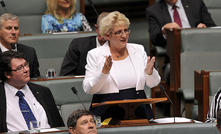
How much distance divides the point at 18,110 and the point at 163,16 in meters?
1.31

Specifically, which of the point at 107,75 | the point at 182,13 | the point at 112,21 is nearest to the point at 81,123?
the point at 107,75

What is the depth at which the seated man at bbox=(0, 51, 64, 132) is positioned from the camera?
158 cm

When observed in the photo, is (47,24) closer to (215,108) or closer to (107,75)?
(107,75)

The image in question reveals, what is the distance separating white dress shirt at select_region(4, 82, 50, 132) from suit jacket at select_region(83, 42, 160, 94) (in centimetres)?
21

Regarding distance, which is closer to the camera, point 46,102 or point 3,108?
point 3,108

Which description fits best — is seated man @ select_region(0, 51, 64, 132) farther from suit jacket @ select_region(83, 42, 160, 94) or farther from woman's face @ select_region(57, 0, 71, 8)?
woman's face @ select_region(57, 0, 71, 8)

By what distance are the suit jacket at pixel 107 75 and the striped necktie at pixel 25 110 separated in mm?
240

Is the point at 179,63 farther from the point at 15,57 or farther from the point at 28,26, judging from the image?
the point at 28,26

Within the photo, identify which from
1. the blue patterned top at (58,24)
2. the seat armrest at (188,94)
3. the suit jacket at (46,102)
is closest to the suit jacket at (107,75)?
the suit jacket at (46,102)

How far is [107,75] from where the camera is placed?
1524mm

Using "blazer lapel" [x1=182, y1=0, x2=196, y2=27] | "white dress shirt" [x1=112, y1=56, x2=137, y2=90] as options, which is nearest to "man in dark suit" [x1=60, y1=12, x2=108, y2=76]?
"white dress shirt" [x1=112, y1=56, x2=137, y2=90]

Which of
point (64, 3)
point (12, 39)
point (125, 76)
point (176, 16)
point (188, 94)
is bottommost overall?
point (188, 94)

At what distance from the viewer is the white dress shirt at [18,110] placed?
158 centimetres

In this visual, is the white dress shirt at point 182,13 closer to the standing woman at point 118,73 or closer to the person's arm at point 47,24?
the person's arm at point 47,24
